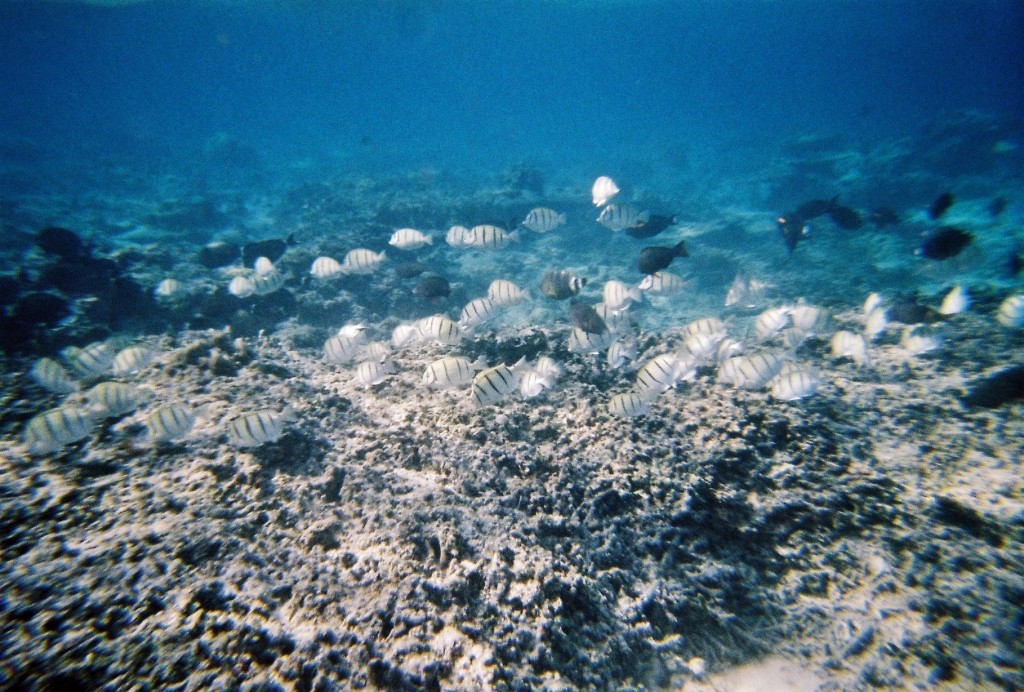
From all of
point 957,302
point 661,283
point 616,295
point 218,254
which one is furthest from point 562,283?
point 218,254

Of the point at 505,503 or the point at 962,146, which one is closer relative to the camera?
the point at 505,503

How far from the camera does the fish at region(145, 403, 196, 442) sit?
11.5 feet

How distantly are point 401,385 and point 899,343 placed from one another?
6.21 m

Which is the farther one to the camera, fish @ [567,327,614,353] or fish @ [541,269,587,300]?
fish @ [541,269,587,300]

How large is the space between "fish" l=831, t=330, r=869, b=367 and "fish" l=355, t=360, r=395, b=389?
5452mm

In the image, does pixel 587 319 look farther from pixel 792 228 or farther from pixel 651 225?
pixel 792 228

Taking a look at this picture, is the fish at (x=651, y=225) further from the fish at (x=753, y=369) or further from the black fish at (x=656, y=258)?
the fish at (x=753, y=369)

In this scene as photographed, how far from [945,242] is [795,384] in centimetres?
535

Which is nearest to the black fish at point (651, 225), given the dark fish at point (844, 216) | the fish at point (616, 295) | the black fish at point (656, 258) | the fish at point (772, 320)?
the black fish at point (656, 258)

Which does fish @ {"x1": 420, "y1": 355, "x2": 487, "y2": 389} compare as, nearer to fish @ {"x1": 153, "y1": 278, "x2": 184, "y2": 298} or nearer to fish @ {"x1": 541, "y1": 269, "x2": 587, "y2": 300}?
fish @ {"x1": 541, "y1": 269, "x2": 587, "y2": 300}

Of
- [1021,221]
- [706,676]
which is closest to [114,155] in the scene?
[706,676]

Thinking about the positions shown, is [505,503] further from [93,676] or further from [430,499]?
[93,676]

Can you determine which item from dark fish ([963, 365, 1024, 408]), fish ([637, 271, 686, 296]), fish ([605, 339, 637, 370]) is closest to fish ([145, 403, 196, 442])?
fish ([605, 339, 637, 370])

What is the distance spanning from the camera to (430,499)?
3412 mm
